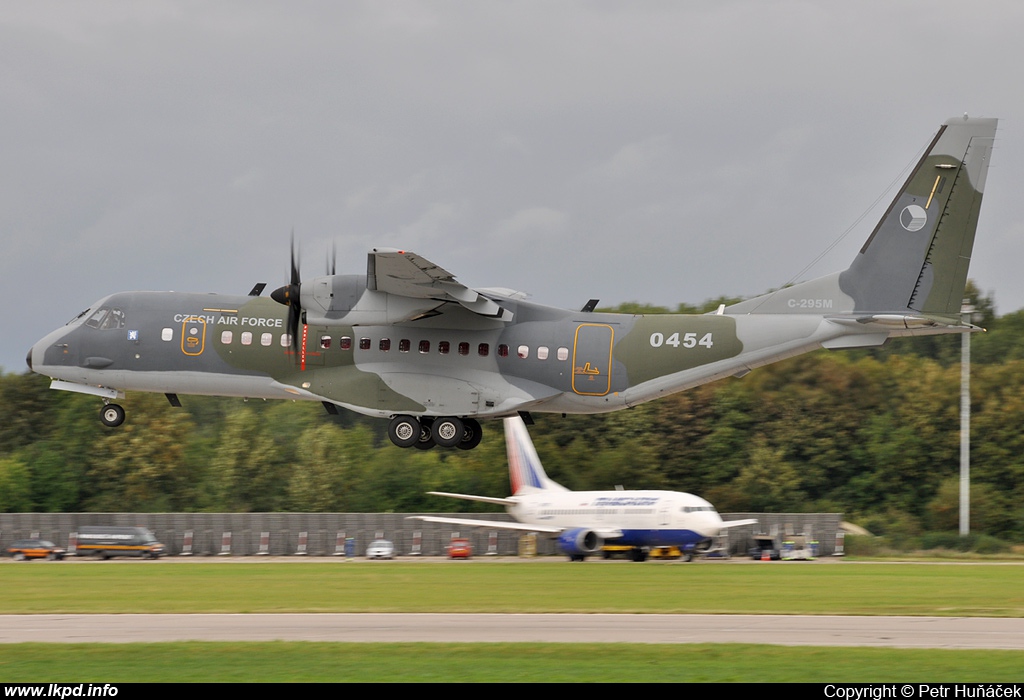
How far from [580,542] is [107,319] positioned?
48.5 ft

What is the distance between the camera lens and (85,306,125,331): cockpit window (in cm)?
3183

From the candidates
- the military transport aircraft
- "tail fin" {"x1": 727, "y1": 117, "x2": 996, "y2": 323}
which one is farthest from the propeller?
"tail fin" {"x1": 727, "y1": 117, "x2": 996, "y2": 323}

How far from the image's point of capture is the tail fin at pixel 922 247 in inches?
1185

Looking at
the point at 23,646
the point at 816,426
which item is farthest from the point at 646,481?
the point at 23,646

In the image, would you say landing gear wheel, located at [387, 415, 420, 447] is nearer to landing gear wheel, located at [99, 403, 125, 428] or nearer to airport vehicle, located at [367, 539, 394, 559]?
landing gear wheel, located at [99, 403, 125, 428]

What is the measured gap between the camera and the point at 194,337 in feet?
103

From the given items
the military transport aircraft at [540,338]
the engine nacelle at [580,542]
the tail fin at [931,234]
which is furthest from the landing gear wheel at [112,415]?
the tail fin at [931,234]

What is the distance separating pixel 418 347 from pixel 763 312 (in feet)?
29.9

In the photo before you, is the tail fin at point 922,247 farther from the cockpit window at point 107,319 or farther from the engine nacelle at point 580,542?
the cockpit window at point 107,319

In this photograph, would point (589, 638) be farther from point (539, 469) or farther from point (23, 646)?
point (539, 469)

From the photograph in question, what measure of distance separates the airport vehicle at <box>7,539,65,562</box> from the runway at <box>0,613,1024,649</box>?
21159 mm

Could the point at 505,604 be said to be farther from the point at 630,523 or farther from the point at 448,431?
the point at 630,523

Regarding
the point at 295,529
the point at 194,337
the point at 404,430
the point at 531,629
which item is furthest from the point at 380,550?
the point at 531,629

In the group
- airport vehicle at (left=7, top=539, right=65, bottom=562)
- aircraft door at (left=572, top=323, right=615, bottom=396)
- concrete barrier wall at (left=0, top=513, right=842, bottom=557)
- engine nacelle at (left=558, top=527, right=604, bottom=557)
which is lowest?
airport vehicle at (left=7, top=539, right=65, bottom=562)
